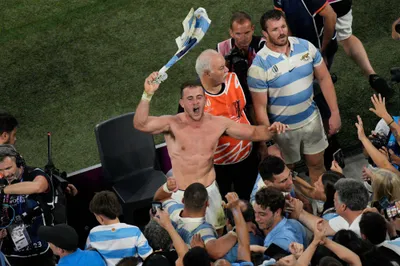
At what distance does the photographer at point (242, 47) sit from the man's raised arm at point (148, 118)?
0.95 meters

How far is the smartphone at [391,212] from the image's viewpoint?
5168 mm

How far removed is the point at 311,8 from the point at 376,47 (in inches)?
77.2

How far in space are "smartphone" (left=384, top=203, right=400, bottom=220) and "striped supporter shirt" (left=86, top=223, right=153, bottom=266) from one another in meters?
1.68

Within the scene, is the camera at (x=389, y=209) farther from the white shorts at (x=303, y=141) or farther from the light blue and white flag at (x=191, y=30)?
the light blue and white flag at (x=191, y=30)

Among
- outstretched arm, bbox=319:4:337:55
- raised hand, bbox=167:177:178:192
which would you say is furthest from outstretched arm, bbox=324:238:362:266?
outstretched arm, bbox=319:4:337:55

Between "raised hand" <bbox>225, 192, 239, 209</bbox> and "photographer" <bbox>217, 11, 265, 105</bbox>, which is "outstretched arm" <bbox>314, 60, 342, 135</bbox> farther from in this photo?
"raised hand" <bbox>225, 192, 239, 209</bbox>

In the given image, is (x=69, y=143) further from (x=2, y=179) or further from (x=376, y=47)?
(x=376, y=47)

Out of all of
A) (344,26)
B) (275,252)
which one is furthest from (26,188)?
(344,26)

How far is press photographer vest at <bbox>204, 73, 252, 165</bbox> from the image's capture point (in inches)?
241

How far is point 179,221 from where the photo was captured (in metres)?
5.31

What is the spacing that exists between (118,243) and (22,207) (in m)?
0.97

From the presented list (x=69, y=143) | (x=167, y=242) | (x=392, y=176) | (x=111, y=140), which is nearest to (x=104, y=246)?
(x=167, y=242)

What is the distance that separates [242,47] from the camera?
6625 mm

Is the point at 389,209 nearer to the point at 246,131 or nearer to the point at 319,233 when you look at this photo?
the point at 319,233
